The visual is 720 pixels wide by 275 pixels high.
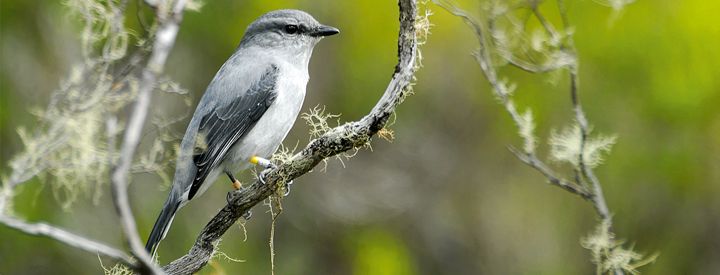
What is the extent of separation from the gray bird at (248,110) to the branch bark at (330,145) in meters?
0.48

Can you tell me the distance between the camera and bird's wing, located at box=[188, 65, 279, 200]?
3314 mm

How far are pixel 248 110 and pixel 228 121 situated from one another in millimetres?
96

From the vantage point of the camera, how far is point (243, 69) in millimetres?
3637

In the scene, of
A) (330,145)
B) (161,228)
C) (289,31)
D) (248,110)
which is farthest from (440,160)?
(330,145)

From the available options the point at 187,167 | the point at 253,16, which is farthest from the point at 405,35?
the point at 253,16

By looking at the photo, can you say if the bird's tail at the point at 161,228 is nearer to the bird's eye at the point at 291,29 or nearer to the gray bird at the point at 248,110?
the gray bird at the point at 248,110

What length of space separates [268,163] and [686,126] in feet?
9.53

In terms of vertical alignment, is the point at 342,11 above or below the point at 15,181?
above

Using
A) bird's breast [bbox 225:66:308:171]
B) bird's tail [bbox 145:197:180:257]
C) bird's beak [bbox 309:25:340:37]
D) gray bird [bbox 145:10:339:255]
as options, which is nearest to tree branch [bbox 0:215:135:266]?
bird's tail [bbox 145:197:180:257]

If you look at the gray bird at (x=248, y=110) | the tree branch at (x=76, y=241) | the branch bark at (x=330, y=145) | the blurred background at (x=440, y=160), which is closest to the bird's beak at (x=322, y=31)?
the gray bird at (x=248, y=110)

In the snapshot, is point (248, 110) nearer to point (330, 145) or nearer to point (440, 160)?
point (330, 145)

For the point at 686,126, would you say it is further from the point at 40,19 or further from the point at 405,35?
the point at 40,19

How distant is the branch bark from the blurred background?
105 inches

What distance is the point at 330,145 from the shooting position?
2406 mm
